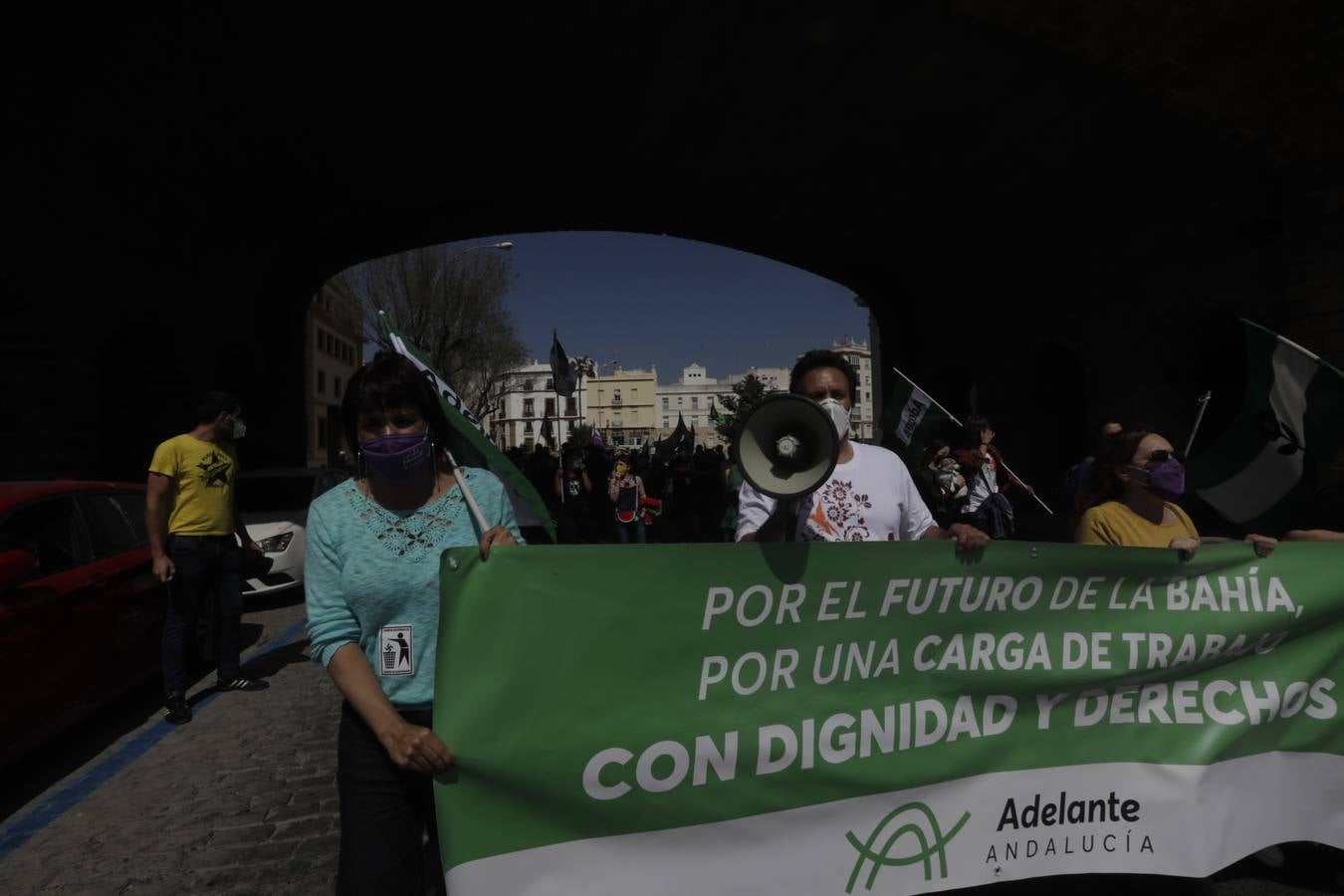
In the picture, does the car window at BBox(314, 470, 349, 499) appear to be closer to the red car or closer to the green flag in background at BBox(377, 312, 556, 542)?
the red car

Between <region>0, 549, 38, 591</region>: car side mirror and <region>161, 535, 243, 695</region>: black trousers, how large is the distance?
1.09m

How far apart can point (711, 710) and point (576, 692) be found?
1.20 ft

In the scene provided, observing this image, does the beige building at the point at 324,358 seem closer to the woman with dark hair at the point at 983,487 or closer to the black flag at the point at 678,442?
the black flag at the point at 678,442

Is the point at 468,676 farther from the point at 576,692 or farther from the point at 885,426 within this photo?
the point at 885,426

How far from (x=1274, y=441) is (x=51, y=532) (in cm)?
604

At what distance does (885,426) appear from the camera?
7.47 metres

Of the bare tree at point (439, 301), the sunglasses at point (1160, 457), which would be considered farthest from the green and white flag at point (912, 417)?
the bare tree at point (439, 301)

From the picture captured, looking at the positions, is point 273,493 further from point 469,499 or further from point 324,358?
point 324,358


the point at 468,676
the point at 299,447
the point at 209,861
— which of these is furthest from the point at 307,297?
the point at 468,676

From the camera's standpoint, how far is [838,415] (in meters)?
2.35

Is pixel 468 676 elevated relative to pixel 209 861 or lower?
elevated

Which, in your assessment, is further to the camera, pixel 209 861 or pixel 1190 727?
pixel 209 861

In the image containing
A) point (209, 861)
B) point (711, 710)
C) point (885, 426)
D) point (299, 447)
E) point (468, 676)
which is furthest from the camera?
point (299, 447)

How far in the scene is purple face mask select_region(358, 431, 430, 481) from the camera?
1922 mm
